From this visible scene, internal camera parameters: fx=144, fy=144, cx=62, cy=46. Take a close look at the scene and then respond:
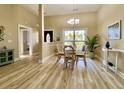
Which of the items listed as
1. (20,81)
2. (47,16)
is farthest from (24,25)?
(20,81)

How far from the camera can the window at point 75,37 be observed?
10641 mm

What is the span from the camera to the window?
1064 centimetres

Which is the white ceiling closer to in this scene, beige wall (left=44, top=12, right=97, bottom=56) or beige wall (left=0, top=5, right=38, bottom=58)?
beige wall (left=0, top=5, right=38, bottom=58)

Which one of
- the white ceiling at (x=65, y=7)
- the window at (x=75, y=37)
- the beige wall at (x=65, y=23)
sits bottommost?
the window at (x=75, y=37)

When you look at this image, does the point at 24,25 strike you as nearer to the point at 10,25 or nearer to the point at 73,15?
the point at 10,25

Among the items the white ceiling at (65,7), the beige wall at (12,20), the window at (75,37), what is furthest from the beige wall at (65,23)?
the beige wall at (12,20)

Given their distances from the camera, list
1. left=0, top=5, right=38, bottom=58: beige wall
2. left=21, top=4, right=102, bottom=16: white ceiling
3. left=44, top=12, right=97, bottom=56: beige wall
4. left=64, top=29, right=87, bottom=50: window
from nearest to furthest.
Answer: left=0, top=5, right=38, bottom=58: beige wall, left=21, top=4, right=102, bottom=16: white ceiling, left=44, top=12, right=97, bottom=56: beige wall, left=64, top=29, right=87, bottom=50: window

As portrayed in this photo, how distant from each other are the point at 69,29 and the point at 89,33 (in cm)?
151

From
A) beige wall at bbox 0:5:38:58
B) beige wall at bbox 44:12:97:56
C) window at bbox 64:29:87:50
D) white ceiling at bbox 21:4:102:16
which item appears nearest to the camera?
beige wall at bbox 0:5:38:58

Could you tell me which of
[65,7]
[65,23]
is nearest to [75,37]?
[65,23]

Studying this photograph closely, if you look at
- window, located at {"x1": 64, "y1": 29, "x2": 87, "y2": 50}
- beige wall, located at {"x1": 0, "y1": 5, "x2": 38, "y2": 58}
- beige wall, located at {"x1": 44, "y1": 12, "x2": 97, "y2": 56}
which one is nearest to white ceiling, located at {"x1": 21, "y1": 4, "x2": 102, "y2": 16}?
beige wall, located at {"x1": 0, "y1": 5, "x2": 38, "y2": 58}

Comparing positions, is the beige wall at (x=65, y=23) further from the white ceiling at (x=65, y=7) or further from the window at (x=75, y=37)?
the white ceiling at (x=65, y=7)

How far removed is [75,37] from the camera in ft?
35.3

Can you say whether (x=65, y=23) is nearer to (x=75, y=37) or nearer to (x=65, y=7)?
(x=75, y=37)
